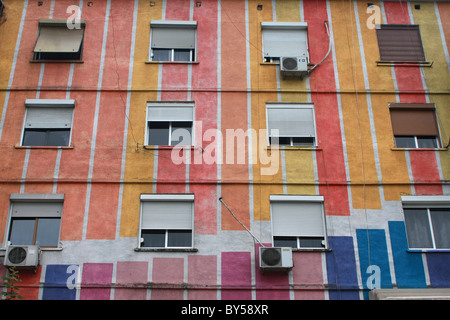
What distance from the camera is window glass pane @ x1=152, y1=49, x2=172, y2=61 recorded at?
45.4 ft

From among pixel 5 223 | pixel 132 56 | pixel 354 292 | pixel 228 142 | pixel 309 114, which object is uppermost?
pixel 132 56

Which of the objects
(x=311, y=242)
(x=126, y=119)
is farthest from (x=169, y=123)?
(x=311, y=242)

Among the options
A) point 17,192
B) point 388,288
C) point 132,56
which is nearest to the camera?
point 388,288

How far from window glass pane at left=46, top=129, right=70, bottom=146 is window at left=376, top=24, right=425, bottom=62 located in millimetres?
8273

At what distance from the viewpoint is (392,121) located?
42.7ft

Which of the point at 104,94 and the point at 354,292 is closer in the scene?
the point at 354,292

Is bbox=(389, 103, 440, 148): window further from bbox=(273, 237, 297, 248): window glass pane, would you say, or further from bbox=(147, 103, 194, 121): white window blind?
bbox=(147, 103, 194, 121): white window blind

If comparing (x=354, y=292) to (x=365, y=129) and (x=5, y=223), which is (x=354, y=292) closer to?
(x=365, y=129)

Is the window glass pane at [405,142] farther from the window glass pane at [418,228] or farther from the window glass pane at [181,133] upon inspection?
the window glass pane at [181,133]

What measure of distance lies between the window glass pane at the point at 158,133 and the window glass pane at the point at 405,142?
18.4 feet

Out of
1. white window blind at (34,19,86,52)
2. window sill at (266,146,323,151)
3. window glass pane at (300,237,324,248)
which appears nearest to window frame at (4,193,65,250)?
white window blind at (34,19,86,52)
